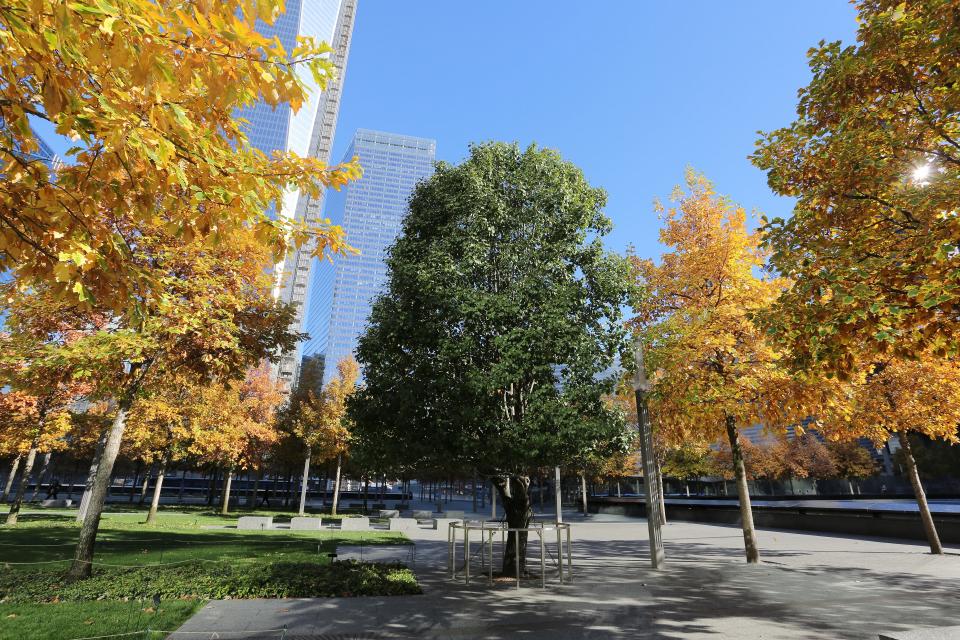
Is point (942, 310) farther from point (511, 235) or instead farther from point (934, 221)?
point (511, 235)

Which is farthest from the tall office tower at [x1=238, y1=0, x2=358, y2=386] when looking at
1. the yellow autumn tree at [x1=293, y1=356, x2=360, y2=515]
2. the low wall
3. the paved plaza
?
the paved plaza

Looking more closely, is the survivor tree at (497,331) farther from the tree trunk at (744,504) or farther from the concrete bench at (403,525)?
the concrete bench at (403,525)

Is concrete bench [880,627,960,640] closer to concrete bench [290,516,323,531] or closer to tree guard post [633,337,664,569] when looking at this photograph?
tree guard post [633,337,664,569]

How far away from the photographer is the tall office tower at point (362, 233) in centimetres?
15188

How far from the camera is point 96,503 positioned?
10820 millimetres

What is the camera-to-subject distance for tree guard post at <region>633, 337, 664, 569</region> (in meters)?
12.9

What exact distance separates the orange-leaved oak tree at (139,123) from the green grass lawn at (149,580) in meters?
5.45

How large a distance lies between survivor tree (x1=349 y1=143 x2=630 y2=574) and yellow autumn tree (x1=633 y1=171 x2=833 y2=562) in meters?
2.21

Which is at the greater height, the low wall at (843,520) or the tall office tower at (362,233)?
the tall office tower at (362,233)

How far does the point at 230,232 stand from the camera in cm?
420

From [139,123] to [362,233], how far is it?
563 feet

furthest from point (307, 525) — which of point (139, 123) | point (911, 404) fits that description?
point (911, 404)

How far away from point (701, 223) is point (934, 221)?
9379mm

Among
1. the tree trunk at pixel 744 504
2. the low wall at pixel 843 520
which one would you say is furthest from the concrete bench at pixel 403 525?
the low wall at pixel 843 520
